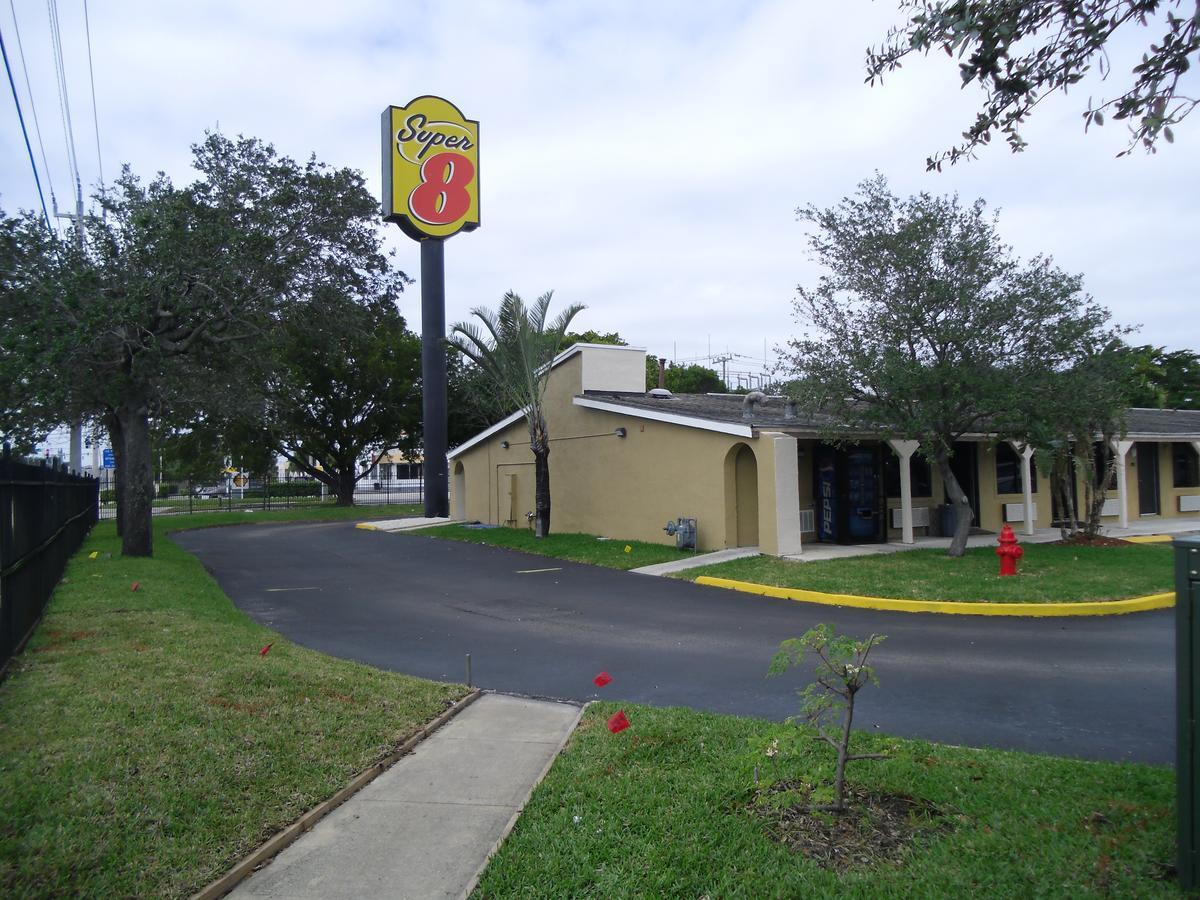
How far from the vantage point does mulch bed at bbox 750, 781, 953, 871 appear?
4211 millimetres

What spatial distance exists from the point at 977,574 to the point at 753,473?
5798mm

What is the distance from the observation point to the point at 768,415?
19.4 meters

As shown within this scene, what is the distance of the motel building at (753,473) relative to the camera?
18.2 m

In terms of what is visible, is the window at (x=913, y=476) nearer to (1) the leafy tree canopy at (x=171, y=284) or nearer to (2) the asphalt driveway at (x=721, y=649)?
(2) the asphalt driveway at (x=721, y=649)

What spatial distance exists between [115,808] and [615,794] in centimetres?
264

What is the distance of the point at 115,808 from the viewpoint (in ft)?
14.8

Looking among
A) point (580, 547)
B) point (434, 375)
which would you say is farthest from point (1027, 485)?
point (434, 375)

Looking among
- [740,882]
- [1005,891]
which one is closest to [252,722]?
[740,882]

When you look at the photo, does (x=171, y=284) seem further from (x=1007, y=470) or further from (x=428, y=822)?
(x=1007, y=470)

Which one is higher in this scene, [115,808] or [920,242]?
[920,242]

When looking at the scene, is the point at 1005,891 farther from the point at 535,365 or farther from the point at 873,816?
the point at 535,365

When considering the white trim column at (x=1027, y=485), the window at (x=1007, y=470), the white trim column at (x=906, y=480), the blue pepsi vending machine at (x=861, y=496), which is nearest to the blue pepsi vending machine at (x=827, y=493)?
the blue pepsi vending machine at (x=861, y=496)

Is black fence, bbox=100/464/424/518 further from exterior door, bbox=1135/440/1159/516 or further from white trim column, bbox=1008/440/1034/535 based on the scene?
exterior door, bbox=1135/440/1159/516

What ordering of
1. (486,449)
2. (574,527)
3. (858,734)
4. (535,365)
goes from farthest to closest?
1. (486,449)
2. (574,527)
3. (535,365)
4. (858,734)
